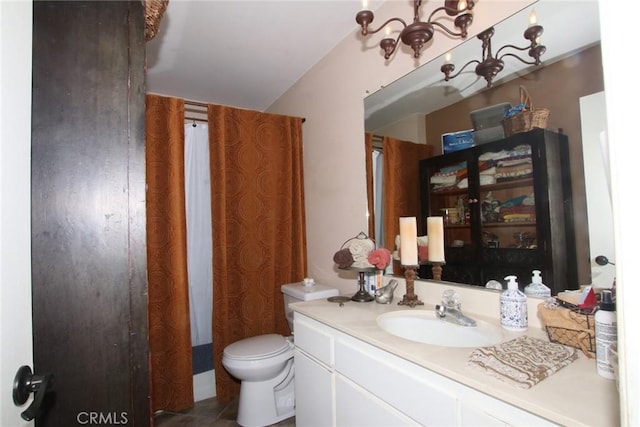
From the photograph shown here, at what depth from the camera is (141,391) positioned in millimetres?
810

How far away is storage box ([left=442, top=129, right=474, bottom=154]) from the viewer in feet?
4.50

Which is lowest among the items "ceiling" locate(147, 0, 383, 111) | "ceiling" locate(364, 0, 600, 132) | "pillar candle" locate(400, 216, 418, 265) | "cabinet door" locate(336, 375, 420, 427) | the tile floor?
the tile floor

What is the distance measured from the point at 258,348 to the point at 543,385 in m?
1.58

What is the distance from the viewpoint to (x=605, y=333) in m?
0.73

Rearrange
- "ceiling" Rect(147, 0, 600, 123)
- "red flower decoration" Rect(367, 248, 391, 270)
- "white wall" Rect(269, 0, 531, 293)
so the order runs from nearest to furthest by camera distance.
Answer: "ceiling" Rect(147, 0, 600, 123) → "red flower decoration" Rect(367, 248, 391, 270) → "white wall" Rect(269, 0, 531, 293)

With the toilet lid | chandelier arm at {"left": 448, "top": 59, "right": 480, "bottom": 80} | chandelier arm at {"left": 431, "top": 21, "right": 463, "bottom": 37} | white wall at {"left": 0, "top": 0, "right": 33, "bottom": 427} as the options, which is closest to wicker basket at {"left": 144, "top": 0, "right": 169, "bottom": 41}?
white wall at {"left": 0, "top": 0, "right": 33, "bottom": 427}

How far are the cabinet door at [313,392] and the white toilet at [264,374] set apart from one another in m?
0.33

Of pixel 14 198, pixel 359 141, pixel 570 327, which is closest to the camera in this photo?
pixel 14 198

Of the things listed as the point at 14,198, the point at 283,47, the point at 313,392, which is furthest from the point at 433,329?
the point at 283,47

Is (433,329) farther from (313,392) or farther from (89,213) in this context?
(89,213)

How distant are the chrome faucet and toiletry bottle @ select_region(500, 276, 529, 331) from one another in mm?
115

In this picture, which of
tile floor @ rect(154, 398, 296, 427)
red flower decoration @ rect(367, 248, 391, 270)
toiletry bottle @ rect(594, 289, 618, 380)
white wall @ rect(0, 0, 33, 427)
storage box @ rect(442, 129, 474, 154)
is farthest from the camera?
tile floor @ rect(154, 398, 296, 427)

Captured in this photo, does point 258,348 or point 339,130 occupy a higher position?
point 339,130

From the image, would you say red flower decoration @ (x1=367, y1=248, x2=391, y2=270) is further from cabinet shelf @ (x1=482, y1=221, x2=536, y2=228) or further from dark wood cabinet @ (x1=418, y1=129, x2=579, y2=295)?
cabinet shelf @ (x1=482, y1=221, x2=536, y2=228)
